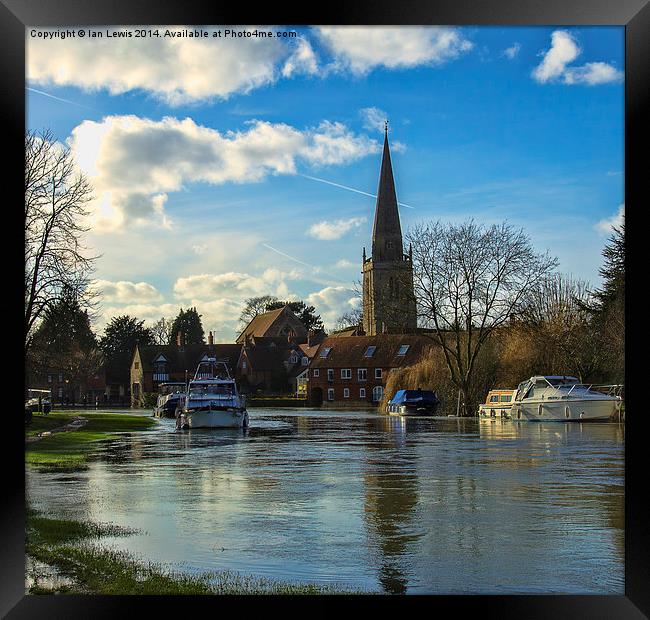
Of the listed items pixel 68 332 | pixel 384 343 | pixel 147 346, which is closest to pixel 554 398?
pixel 68 332

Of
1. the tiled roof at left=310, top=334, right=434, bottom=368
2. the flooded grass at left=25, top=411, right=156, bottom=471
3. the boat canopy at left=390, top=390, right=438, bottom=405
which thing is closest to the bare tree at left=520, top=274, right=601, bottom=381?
the boat canopy at left=390, top=390, right=438, bottom=405

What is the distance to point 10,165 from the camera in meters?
7.78

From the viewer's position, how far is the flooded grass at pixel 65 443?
17.8m

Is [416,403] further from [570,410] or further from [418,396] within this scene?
[570,410]

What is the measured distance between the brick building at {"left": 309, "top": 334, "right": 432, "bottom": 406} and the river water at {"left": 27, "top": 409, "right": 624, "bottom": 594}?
48.4m

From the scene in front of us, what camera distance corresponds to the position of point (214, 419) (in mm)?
31859

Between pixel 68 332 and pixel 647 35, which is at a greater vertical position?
pixel 647 35

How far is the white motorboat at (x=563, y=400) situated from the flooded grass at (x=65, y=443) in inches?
560

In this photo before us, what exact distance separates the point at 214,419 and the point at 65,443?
910 centimetres

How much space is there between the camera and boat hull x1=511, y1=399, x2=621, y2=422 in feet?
105

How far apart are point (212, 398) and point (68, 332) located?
356 inches
